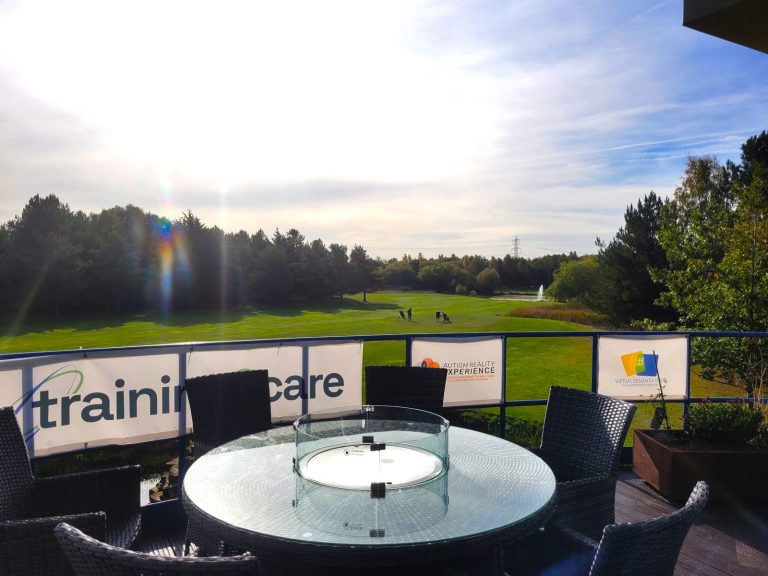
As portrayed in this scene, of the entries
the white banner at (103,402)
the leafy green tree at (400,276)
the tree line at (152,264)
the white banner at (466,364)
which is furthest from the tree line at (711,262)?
the leafy green tree at (400,276)

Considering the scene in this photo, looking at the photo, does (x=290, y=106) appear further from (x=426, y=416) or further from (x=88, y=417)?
(x=426, y=416)

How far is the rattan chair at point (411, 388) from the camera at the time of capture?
4.21 metres

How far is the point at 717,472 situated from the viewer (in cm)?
450

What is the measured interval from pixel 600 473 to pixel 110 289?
58.5 meters

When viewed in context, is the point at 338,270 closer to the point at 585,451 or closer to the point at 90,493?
the point at 585,451

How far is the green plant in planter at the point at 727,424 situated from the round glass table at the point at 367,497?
258cm

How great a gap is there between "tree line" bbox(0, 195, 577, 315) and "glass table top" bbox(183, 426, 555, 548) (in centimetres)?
5462

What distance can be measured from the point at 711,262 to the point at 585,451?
58.0 feet

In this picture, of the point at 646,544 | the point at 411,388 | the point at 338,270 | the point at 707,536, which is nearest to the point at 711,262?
the point at 707,536

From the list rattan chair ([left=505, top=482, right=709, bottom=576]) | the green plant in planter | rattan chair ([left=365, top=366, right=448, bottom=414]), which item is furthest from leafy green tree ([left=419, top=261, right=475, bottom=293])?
rattan chair ([left=505, top=482, right=709, bottom=576])

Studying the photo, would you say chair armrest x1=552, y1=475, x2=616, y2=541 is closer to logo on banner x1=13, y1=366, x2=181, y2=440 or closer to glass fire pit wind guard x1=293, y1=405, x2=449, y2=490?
glass fire pit wind guard x1=293, y1=405, x2=449, y2=490

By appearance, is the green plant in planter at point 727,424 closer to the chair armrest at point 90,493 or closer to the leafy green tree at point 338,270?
the chair armrest at point 90,493

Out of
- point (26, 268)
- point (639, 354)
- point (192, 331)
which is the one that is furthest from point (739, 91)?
point (26, 268)

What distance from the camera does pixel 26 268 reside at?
162ft
